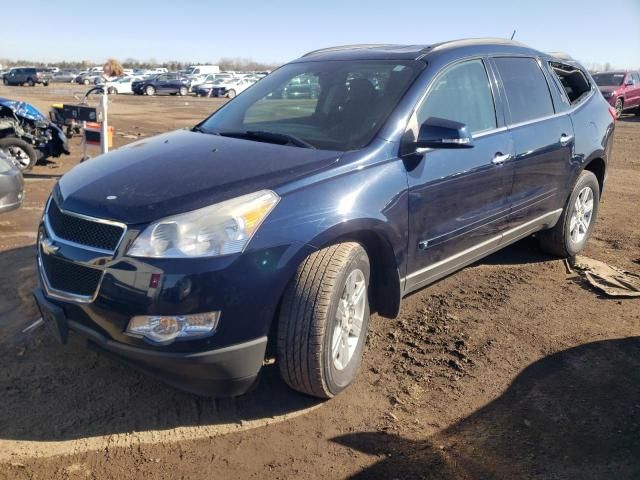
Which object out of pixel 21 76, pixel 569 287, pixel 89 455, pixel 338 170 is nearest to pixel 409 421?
pixel 338 170

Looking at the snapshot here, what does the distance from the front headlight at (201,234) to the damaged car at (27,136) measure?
24.3ft

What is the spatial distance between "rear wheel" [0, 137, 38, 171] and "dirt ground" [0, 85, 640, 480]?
18.0 ft

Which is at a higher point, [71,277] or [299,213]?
[299,213]

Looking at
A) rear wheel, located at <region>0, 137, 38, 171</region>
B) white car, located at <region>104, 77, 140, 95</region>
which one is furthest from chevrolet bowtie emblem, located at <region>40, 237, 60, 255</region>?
white car, located at <region>104, 77, 140, 95</region>

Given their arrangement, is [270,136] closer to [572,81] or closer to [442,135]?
[442,135]

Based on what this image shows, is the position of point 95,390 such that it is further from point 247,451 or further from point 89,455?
point 247,451

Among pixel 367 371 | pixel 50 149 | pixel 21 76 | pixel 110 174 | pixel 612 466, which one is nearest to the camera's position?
pixel 612 466

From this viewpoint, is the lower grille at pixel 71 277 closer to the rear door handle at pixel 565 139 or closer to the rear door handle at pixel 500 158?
the rear door handle at pixel 500 158

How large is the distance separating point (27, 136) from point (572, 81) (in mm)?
8139

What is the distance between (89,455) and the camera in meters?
2.55

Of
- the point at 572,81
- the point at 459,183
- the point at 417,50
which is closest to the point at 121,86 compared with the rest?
the point at 572,81

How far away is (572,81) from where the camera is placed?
5.32 metres

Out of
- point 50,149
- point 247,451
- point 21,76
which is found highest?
point 21,76

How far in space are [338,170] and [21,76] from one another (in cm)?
5109
